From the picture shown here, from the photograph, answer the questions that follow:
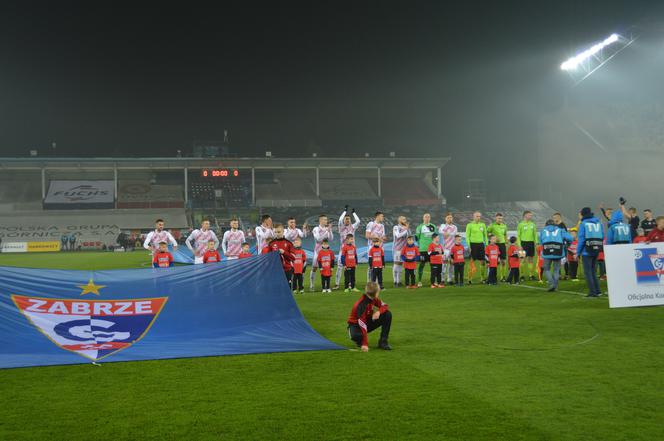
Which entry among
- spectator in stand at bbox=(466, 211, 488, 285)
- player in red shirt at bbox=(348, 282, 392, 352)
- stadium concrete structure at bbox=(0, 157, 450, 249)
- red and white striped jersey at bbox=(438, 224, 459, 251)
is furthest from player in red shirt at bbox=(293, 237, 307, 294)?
stadium concrete structure at bbox=(0, 157, 450, 249)

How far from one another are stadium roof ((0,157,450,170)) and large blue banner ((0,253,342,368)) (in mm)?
46692

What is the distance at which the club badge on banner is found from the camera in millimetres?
11086

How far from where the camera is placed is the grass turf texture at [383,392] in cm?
453

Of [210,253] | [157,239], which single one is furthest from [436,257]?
[157,239]

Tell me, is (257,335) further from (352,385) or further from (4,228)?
(4,228)

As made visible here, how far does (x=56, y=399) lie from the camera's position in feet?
17.8

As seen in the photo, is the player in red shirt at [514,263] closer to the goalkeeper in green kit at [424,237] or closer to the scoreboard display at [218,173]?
the goalkeeper in green kit at [424,237]

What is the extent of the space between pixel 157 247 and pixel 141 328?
23.1 feet

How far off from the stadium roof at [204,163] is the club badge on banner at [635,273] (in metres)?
46.0

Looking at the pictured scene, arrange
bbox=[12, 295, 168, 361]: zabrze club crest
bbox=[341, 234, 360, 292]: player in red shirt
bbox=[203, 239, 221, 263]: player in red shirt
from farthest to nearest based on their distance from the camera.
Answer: bbox=[341, 234, 360, 292]: player in red shirt < bbox=[203, 239, 221, 263]: player in red shirt < bbox=[12, 295, 168, 361]: zabrze club crest

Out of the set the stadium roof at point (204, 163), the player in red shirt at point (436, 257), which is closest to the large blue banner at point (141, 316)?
the player in red shirt at point (436, 257)

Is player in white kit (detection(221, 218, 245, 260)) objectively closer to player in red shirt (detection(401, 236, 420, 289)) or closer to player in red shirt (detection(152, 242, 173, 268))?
player in red shirt (detection(152, 242, 173, 268))

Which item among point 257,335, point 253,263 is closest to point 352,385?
point 257,335

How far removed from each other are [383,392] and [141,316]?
12.6ft
